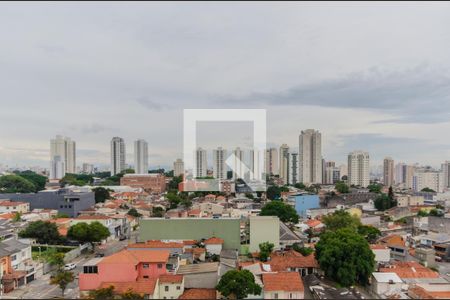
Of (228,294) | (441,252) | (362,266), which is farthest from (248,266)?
(441,252)

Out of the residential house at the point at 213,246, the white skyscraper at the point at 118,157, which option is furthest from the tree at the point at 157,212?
the white skyscraper at the point at 118,157

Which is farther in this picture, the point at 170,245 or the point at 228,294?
the point at 170,245

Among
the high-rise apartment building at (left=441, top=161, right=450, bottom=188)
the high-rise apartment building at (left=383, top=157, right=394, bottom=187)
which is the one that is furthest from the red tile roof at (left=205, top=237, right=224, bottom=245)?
the high-rise apartment building at (left=383, top=157, right=394, bottom=187)

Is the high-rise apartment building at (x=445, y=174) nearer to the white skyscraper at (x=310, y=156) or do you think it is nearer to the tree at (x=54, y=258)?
the white skyscraper at (x=310, y=156)

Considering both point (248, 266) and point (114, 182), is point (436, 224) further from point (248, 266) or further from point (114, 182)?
point (114, 182)

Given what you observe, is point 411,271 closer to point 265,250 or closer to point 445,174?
point 265,250

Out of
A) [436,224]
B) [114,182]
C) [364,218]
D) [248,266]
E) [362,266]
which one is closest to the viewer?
[362,266]

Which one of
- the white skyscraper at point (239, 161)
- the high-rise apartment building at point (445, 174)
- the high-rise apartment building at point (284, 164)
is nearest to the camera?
the white skyscraper at point (239, 161)
